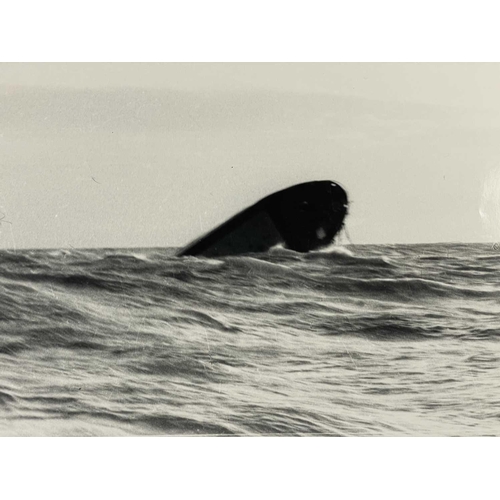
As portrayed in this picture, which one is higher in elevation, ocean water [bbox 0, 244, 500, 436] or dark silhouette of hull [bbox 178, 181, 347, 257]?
dark silhouette of hull [bbox 178, 181, 347, 257]

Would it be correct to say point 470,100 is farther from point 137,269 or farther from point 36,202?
point 36,202

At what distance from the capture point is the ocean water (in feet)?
5.73

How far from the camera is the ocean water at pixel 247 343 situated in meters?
1.75

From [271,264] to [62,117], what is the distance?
2.49ft

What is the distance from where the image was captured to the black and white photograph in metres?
1.75

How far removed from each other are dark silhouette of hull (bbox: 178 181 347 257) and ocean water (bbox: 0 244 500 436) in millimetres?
38

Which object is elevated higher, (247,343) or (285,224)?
(285,224)

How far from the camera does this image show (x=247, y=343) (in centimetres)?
175

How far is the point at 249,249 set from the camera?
69.9 inches

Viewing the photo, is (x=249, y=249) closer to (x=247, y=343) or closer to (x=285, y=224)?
(x=285, y=224)

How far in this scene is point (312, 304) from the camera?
1.76 meters

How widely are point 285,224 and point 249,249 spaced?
0.13 metres

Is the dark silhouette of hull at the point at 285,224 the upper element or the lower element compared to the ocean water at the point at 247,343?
upper

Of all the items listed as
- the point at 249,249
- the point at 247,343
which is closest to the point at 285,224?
the point at 249,249
